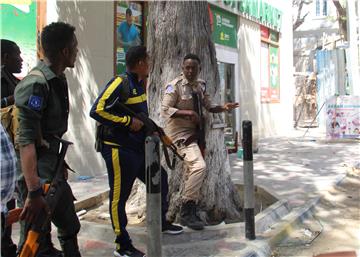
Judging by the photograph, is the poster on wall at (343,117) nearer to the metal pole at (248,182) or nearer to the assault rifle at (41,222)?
the metal pole at (248,182)

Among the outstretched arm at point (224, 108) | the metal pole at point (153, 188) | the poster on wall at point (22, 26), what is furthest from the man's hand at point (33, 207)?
the poster on wall at point (22, 26)

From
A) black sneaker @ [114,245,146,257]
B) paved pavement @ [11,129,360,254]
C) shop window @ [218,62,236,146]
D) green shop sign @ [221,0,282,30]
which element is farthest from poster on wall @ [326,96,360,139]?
black sneaker @ [114,245,146,257]

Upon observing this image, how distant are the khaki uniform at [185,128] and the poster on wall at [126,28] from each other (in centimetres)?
445

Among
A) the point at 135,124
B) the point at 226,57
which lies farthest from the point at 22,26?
the point at 226,57

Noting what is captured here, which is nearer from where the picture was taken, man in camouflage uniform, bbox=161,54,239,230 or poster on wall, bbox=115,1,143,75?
man in camouflage uniform, bbox=161,54,239,230

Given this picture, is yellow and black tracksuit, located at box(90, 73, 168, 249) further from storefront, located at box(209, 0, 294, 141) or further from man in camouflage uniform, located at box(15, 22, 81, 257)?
storefront, located at box(209, 0, 294, 141)

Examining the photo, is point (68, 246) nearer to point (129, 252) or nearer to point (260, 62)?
point (129, 252)

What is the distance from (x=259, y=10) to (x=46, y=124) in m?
13.3

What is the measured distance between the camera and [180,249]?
4387mm

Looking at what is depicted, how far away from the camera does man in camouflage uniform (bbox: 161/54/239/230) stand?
4.71 metres

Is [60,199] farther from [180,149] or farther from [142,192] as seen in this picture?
[142,192]

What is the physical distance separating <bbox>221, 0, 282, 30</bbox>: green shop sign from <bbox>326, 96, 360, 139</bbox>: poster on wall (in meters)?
3.48

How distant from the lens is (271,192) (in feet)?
21.9

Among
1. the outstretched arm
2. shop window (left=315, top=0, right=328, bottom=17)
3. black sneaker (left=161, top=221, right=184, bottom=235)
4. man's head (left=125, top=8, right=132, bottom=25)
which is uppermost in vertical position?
shop window (left=315, top=0, right=328, bottom=17)
